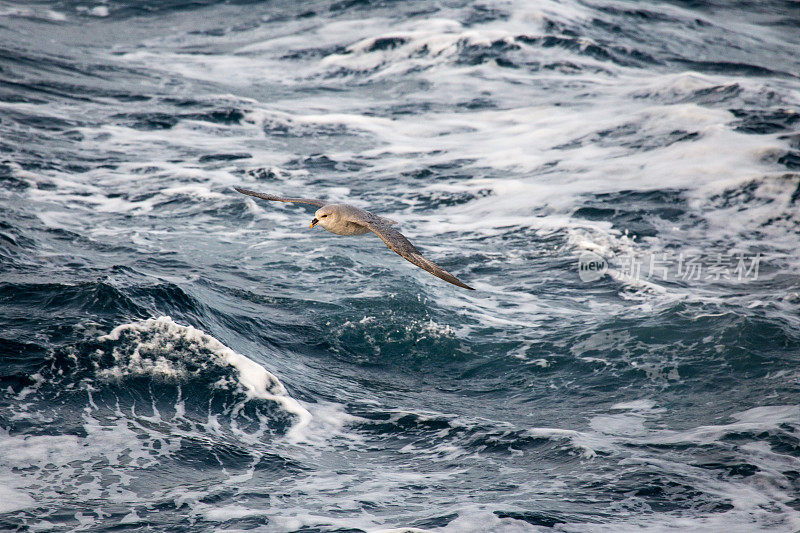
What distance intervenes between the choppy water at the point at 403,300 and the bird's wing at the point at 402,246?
2.55 metres

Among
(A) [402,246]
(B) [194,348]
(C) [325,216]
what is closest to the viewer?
(A) [402,246]

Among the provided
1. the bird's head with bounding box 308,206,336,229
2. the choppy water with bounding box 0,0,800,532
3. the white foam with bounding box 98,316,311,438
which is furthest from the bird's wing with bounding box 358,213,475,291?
the white foam with bounding box 98,316,311,438

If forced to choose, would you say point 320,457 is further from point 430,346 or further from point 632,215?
point 632,215

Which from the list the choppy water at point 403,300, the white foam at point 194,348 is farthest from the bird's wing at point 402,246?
the white foam at point 194,348

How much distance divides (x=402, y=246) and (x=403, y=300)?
15.3 feet

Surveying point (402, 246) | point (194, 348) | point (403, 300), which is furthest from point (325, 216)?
point (403, 300)

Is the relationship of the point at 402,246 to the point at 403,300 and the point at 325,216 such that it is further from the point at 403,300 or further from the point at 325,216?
the point at 403,300

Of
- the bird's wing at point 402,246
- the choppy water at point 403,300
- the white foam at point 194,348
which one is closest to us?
the bird's wing at point 402,246

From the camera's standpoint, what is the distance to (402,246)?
9.28 metres

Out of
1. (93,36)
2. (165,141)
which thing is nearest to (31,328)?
(165,141)

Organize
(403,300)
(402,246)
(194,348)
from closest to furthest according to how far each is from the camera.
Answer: (402,246) < (194,348) < (403,300)

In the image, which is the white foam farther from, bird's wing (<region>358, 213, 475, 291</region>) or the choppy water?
bird's wing (<region>358, 213, 475, 291</region>)

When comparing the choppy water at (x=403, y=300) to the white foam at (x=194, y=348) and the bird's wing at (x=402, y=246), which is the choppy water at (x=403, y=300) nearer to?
the white foam at (x=194, y=348)

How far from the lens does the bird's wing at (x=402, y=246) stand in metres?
8.51
